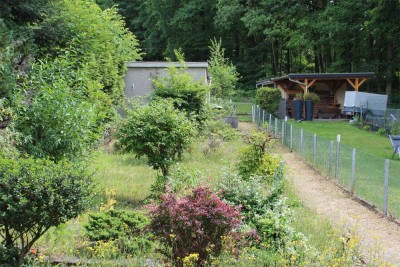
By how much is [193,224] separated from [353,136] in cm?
2061

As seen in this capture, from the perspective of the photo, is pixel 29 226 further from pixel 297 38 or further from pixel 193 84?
pixel 297 38

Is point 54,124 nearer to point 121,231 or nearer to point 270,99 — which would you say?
point 121,231

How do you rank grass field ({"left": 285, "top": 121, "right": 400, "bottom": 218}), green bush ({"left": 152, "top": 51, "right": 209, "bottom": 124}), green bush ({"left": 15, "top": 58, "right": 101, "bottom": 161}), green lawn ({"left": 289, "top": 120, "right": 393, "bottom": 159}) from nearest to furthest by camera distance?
green bush ({"left": 15, "top": 58, "right": 101, "bottom": 161}) → grass field ({"left": 285, "top": 121, "right": 400, "bottom": 218}) → green bush ({"left": 152, "top": 51, "right": 209, "bottom": 124}) → green lawn ({"left": 289, "top": 120, "right": 393, "bottom": 159})

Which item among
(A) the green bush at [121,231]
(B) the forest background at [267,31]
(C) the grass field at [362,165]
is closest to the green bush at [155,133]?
(A) the green bush at [121,231]

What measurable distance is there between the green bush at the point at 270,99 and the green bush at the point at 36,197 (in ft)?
93.5

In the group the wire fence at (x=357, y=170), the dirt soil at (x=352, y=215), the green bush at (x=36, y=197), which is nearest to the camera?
the green bush at (x=36, y=197)

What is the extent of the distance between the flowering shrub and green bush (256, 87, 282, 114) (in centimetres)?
2801

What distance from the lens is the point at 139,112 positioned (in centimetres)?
1041

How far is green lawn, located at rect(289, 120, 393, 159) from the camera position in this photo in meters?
20.5

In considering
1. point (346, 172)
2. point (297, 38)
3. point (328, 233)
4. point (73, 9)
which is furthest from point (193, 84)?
point (297, 38)

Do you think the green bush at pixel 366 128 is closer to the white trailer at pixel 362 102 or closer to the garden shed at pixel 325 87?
the white trailer at pixel 362 102

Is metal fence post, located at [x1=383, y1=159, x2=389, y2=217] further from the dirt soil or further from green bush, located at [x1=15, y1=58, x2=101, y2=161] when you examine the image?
green bush, located at [x1=15, y1=58, x2=101, y2=161]

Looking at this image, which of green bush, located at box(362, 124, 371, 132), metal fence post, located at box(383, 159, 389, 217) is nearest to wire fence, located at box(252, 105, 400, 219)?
metal fence post, located at box(383, 159, 389, 217)

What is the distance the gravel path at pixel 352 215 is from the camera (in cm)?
746
